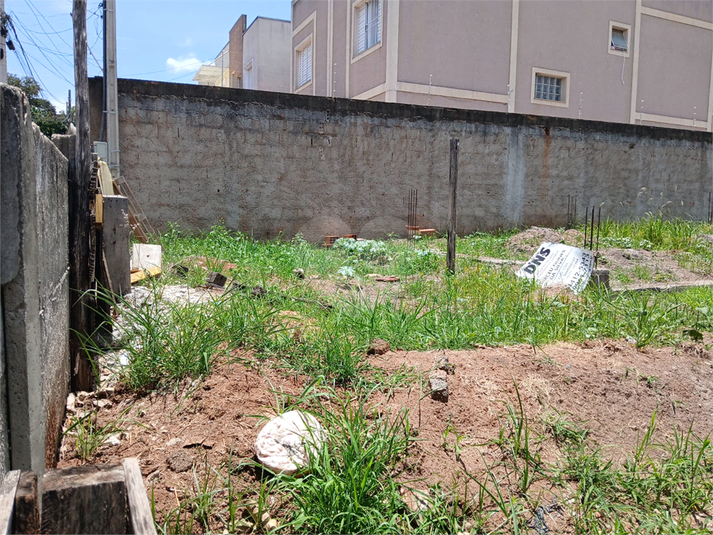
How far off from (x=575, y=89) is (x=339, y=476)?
17.3 metres

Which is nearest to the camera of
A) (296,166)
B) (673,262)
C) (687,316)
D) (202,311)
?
(202,311)

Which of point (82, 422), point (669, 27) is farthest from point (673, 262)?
point (669, 27)

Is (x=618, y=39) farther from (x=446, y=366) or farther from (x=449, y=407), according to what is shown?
(x=449, y=407)

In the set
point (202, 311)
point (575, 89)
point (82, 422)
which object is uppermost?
point (575, 89)

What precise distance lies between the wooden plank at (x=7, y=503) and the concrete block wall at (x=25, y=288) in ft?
1.82

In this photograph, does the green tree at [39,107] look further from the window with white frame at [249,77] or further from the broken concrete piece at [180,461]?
the broken concrete piece at [180,461]

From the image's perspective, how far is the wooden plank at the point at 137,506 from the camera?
4.09ft

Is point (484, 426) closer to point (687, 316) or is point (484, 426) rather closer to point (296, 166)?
point (687, 316)

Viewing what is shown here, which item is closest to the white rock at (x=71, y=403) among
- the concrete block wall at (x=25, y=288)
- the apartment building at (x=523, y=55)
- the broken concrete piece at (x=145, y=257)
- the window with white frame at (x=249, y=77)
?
the concrete block wall at (x=25, y=288)

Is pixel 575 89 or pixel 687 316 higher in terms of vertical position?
pixel 575 89

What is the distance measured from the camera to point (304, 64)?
20547mm

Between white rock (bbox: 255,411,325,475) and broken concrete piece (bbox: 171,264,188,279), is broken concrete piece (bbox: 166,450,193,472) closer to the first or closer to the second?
white rock (bbox: 255,411,325,475)

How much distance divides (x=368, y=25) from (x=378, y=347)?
565 inches

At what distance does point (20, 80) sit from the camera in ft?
73.9
